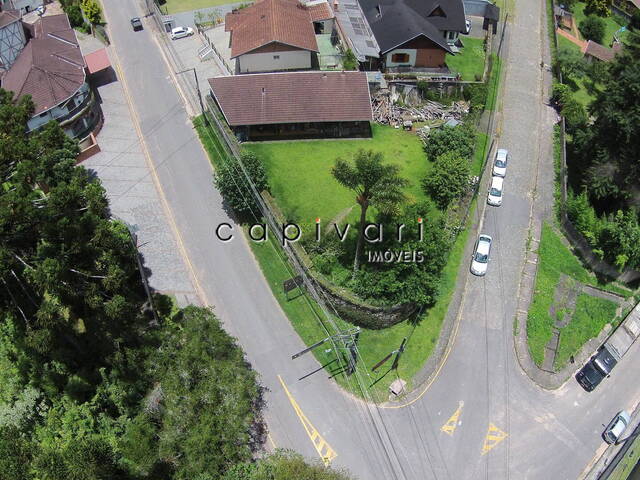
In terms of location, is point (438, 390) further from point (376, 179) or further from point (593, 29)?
point (593, 29)

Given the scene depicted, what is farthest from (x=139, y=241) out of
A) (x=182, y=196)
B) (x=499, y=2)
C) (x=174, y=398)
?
(x=499, y=2)

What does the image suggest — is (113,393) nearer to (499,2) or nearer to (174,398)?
(174,398)

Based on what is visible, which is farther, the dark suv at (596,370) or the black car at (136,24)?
the black car at (136,24)

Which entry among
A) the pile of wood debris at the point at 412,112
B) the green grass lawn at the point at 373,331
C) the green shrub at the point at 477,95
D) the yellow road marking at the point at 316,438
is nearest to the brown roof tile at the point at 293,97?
the pile of wood debris at the point at 412,112

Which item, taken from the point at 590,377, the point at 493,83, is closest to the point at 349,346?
the point at 590,377

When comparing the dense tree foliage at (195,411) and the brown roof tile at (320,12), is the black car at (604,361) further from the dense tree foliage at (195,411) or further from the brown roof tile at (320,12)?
the brown roof tile at (320,12)
